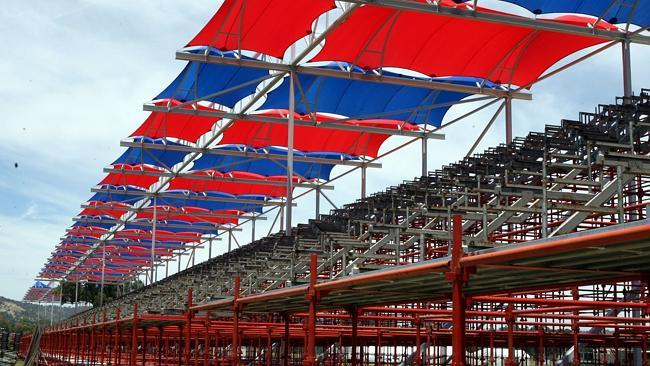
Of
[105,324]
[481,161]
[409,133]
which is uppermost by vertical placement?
[409,133]

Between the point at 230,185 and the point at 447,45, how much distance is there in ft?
63.7

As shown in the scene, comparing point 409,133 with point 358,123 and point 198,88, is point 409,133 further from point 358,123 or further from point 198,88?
point 198,88

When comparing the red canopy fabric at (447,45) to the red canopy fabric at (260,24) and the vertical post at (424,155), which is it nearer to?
the red canopy fabric at (260,24)

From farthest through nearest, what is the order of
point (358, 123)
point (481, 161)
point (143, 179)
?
point (143, 179) → point (358, 123) → point (481, 161)

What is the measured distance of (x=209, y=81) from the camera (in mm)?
26297

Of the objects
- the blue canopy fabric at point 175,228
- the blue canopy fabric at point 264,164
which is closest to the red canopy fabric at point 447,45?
the blue canopy fabric at point 264,164

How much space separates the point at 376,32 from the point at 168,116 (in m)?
10.1

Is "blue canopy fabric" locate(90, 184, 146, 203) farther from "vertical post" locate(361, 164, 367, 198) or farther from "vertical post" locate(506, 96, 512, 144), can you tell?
"vertical post" locate(506, 96, 512, 144)

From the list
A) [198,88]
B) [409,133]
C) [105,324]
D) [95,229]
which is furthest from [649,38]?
[95,229]

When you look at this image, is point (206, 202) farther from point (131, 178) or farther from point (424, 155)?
point (424, 155)

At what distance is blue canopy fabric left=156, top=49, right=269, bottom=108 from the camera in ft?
84.1

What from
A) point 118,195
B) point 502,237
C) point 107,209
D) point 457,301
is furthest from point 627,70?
point 107,209

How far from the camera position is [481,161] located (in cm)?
1947

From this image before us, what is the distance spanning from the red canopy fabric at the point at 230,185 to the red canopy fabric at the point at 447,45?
48.4 feet
